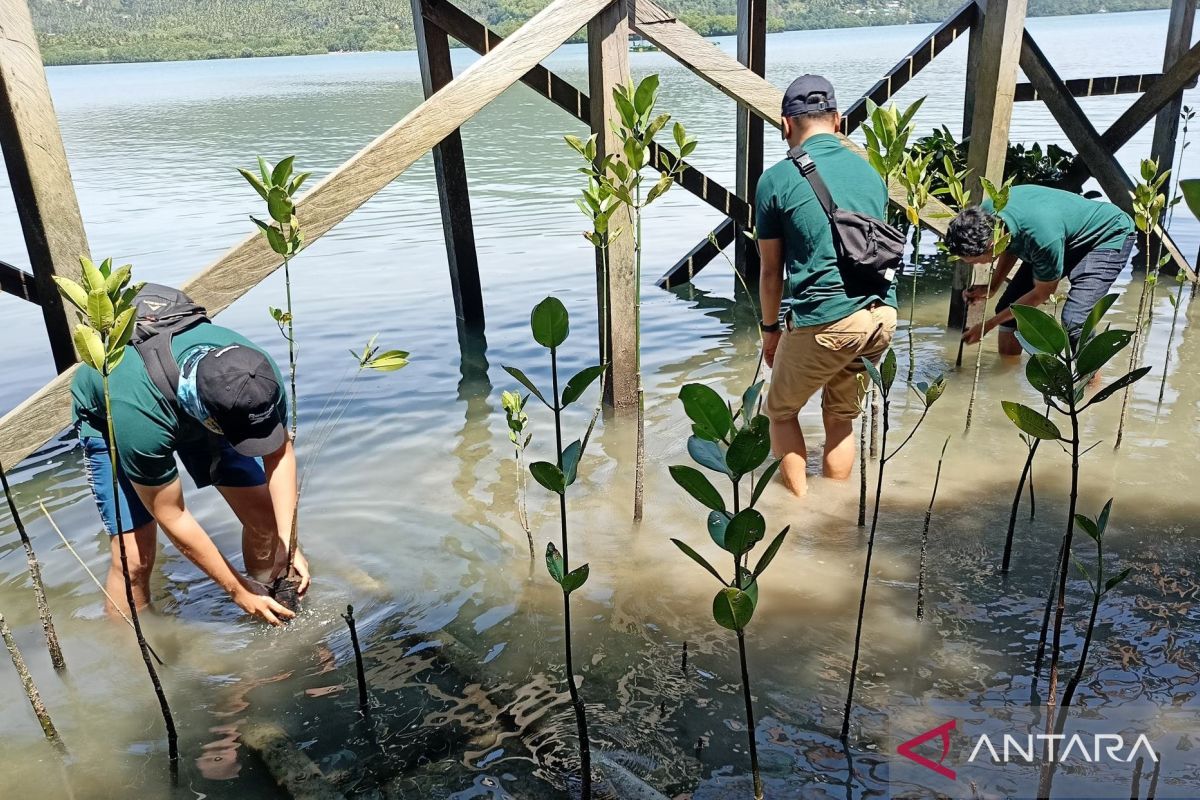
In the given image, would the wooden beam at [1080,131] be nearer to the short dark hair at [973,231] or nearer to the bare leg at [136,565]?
the short dark hair at [973,231]

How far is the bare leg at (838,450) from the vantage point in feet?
15.3

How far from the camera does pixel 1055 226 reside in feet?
17.2

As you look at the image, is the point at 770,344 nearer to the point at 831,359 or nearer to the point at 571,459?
the point at 831,359

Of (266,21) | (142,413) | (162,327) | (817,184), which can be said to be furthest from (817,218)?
(266,21)

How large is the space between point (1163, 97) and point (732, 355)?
4209 mm

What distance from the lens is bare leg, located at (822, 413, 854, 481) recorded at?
466 cm

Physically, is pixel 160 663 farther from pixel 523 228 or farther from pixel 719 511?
pixel 523 228

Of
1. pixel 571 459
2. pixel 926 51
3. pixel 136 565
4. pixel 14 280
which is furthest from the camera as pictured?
pixel 926 51

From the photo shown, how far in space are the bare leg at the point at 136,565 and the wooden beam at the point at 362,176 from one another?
527 mm

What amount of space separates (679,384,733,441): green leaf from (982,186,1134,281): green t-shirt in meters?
3.89

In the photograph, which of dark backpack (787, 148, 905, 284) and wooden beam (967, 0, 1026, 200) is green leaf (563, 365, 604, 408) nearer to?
dark backpack (787, 148, 905, 284)

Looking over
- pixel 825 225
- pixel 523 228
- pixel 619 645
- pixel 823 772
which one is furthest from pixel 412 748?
pixel 523 228

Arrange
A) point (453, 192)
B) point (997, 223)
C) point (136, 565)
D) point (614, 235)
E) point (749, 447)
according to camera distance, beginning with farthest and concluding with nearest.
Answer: point (453, 192)
point (997, 223)
point (614, 235)
point (136, 565)
point (749, 447)

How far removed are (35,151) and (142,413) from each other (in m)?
1.21
